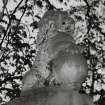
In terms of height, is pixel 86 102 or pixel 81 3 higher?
pixel 81 3

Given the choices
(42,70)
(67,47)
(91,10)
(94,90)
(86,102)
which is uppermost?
(91,10)

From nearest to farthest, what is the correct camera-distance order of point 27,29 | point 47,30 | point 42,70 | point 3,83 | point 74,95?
point 74,95 → point 42,70 → point 47,30 → point 3,83 → point 27,29

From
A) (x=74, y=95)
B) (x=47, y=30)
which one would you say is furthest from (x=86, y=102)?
(x=47, y=30)

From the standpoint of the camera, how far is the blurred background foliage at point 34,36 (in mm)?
7965

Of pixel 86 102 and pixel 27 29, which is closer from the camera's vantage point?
pixel 86 102

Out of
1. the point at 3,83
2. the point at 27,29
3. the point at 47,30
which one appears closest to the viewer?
the point at 47,30

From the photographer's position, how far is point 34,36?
823 cm

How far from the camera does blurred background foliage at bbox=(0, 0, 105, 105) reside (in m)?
7.96

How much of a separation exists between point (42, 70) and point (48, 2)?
4605 millimetres

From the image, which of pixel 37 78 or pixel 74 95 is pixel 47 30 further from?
pixel 74 95

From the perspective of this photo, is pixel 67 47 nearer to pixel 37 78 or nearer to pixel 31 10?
pixel 37 78

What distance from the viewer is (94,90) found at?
7961 millimetres

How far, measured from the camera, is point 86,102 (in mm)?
3430

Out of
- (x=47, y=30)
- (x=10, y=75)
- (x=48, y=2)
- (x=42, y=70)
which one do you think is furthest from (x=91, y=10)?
(x=42, y=70)
